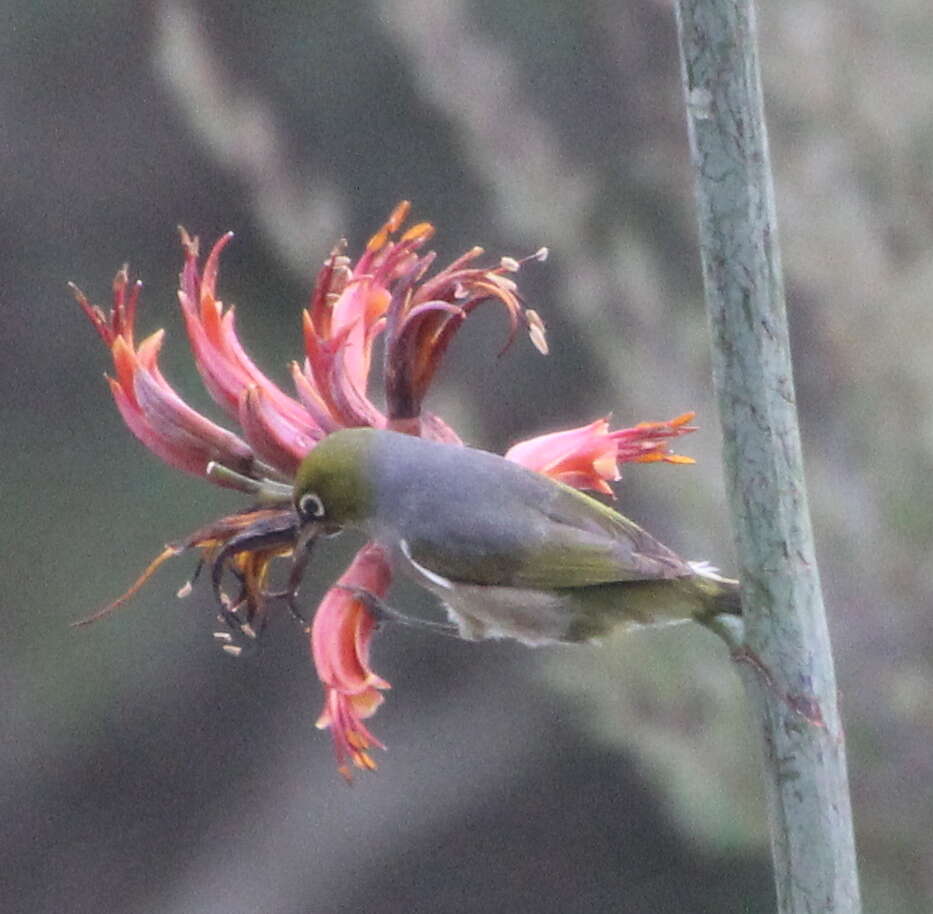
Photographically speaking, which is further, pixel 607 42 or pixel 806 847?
pixel 607 42

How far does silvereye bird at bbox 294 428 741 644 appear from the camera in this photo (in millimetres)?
1043

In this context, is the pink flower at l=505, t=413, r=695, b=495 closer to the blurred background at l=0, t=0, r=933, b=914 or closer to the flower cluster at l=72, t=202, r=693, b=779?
the flower cluster at l=72, t=202, r=693, b=779

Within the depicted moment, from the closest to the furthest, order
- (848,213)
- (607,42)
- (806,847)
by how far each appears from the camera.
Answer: (806,847), (848,213), (607,42)

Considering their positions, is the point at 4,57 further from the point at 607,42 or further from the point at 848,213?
the point at 848,213

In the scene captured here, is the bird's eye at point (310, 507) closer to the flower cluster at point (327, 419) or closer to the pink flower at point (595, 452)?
the flower cluster at point (327, 419)

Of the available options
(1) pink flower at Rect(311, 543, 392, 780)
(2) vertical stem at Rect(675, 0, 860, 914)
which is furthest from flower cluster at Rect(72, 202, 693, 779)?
(2) vertical stem at Rect(675, 0, 860, 914)

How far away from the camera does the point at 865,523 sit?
8.04 ft

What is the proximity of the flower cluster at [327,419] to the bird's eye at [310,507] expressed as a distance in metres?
0.02

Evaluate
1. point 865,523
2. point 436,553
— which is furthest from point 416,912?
point 436,553

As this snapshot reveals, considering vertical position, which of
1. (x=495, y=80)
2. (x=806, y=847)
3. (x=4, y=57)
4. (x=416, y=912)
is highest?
(x=4, y=57)

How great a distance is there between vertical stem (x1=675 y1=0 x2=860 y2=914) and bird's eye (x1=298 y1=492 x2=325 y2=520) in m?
0.32

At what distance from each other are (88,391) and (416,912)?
1.54m

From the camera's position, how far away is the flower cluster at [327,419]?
100cm

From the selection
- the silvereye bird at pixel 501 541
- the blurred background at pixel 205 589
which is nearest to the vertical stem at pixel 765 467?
the silvereye bird at pixel 501 541
